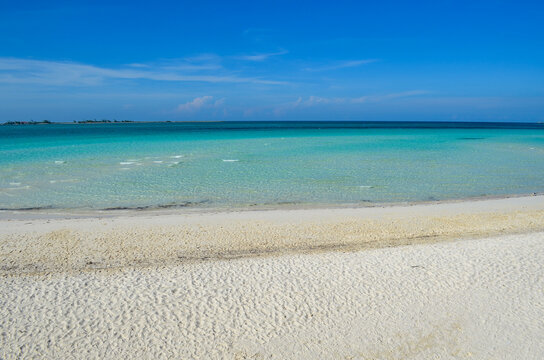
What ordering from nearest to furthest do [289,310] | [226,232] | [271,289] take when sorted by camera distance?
[289,310] → [271,289] → [226,232]

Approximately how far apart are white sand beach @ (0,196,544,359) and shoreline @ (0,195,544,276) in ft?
0.16

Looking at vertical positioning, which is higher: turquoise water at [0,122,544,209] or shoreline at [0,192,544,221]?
turquoise water at [0,122,544,209]

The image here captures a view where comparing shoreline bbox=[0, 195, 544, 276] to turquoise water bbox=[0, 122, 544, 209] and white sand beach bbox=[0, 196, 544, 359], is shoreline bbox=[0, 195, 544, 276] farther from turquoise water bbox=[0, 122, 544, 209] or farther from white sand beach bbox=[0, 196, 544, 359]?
turquoise water bbox=[0, 122, 544, 209]

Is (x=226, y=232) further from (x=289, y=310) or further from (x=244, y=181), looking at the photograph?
(x=244, y=181)

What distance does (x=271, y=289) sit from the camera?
585cm

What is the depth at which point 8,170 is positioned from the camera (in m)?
17.5

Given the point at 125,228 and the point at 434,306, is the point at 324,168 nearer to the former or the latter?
the point at 125,228

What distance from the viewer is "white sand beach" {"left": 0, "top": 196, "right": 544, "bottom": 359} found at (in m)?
4.59

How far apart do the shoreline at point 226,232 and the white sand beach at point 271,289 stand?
0.05 metres

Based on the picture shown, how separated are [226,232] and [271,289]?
2.79 metres

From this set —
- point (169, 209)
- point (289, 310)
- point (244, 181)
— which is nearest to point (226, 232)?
point (169, 209)

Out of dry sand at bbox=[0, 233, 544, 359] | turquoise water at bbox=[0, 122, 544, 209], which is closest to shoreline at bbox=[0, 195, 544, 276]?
dry sand at bbox=[0, 233, 544, 359]

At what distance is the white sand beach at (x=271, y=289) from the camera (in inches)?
181

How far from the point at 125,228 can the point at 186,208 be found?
8.36ft
